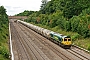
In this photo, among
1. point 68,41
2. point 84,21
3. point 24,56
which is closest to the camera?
point 24,56

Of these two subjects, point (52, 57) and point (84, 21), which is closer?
point (52, 57)

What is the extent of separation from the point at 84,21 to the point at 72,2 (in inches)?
727

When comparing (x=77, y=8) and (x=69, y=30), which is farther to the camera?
(x=77, y=8)

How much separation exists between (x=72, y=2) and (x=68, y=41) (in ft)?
91.9

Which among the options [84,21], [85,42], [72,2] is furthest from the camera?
[72,2]

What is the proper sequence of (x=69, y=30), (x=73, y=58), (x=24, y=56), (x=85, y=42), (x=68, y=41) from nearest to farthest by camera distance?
(x=73, y=58) < (x=24, y=56) < (x=68, y=41) < (x=85, y=42) < (x=69, y=30)

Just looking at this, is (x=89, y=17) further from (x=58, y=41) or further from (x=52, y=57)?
(x=52, y=57)

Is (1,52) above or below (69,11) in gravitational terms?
below

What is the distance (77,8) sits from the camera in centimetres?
6625

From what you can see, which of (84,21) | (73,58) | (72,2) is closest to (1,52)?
(73,58)

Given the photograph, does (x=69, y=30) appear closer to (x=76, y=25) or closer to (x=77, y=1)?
(x=76, y=25)

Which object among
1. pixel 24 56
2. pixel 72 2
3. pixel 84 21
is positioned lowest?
pixel 24 56

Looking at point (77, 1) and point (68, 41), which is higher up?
point (77, 1)

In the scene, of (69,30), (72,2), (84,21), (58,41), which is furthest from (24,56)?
(72,2)
